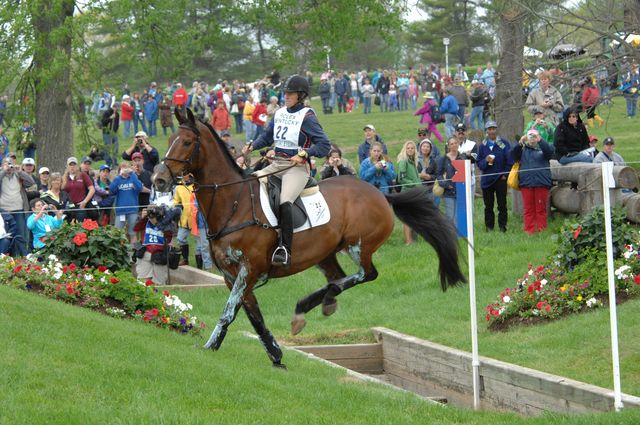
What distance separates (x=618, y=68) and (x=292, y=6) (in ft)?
47.6

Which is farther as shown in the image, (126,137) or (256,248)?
(126,137)

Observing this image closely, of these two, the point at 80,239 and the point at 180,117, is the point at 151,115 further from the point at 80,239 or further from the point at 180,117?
the point at 180,117

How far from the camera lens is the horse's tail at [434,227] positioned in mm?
13703

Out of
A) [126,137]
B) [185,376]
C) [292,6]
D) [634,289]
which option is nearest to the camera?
[185,376]

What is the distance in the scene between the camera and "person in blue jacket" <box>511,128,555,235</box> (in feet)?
67.4

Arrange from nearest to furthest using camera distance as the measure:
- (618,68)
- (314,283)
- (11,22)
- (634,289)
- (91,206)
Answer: (634,289), (618,68), (314,283), (91,206), (11,22)

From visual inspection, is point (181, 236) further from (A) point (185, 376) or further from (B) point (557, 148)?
(A) point (185, 376)

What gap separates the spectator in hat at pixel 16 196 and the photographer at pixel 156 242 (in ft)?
7.71

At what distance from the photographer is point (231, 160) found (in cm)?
1217

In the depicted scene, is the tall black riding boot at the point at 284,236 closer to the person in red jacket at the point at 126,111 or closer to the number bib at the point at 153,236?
Answer: the number bib at the point at 153,236

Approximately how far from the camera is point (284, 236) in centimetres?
1221

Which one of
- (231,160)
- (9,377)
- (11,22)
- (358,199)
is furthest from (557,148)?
(9,377)

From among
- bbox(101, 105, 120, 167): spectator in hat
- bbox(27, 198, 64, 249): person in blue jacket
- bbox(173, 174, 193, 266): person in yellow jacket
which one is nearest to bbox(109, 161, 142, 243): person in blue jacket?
bbox(173, 174, 193, 266): person in yellow jacket

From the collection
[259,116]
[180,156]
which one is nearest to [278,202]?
[180,156]
